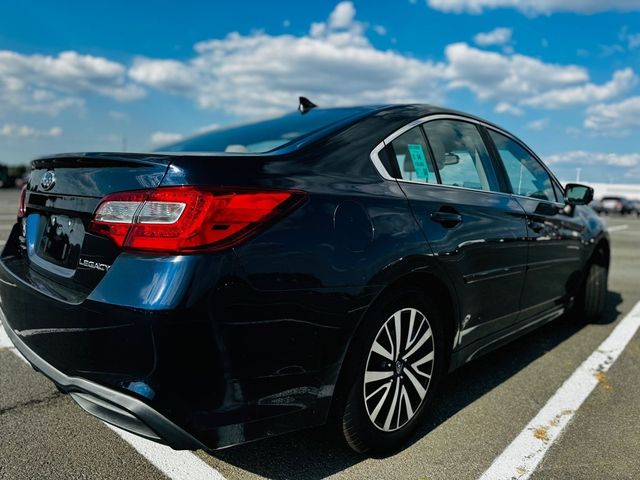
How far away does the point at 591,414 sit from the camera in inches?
119

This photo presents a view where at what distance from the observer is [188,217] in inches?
72.6

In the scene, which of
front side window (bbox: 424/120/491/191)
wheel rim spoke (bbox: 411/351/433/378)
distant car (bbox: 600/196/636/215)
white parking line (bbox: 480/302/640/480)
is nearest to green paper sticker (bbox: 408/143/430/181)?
front side window (bbox: 424/120/491/191)

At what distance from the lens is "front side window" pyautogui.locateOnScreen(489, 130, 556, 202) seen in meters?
3.59

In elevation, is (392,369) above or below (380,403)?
above

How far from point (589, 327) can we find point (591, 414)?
7.19ft

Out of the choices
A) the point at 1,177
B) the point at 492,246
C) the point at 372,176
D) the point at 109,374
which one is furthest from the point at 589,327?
the point at 1,177

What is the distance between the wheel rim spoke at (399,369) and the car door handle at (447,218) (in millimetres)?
454

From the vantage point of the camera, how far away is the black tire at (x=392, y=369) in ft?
7.30

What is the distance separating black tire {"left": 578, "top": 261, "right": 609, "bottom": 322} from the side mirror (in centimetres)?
77

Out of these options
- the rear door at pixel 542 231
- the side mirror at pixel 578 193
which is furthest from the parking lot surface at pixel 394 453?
the side mirror at pixel 578 193

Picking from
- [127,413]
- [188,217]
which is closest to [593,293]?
[188,217]

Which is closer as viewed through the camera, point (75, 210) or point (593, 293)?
point (75, 210)

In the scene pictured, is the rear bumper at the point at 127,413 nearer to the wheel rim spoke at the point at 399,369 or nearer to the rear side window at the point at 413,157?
the wheel rim spoke at the point at 399,369

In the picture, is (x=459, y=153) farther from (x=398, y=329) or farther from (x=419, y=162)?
(x=398, y=329)
